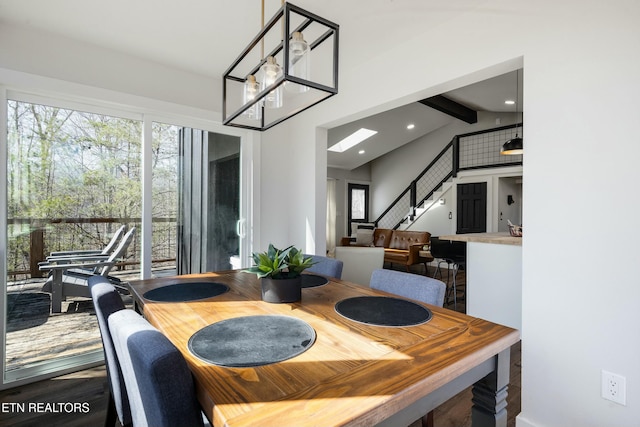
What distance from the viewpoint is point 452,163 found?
7.49 meters

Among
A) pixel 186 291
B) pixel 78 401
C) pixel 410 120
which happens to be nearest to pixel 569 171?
pixel 186 291

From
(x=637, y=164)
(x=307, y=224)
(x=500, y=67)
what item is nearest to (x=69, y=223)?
(x=307, y=224)

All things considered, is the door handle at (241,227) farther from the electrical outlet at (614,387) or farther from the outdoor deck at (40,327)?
the electrical outlet at (614,387)

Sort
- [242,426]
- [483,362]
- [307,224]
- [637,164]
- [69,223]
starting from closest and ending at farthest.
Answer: [242,426], [483,362], [637,164], [69,223], [307,224]

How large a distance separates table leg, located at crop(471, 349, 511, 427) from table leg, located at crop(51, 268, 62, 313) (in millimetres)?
2902

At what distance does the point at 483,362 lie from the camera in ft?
3.37

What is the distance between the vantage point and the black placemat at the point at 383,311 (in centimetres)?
118

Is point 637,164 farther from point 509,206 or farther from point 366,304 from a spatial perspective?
point 509,206

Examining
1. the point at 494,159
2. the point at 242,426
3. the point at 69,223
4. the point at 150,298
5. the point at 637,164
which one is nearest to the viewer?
the point at 242,426

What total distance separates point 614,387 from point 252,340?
1.66 meters

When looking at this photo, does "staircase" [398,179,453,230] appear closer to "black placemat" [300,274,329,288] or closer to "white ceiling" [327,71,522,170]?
"white ceiling" [327,71,522,170]

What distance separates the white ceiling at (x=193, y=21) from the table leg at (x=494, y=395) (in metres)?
1.99

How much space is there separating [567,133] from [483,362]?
1252mm

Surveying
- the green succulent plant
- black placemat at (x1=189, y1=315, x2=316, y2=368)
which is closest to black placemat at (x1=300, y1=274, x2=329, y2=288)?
the green succulent plant
